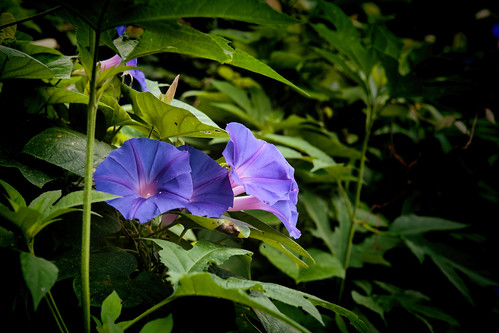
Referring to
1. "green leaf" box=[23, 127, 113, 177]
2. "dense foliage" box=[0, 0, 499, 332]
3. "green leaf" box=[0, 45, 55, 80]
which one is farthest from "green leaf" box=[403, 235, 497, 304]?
"green leaf" box=[0, 45, 55, 80]

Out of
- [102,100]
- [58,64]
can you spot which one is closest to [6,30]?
[58,64]

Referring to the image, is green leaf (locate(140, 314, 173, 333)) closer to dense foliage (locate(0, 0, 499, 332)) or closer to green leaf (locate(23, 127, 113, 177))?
dense foliage (locate(0, 0, 499, 332))

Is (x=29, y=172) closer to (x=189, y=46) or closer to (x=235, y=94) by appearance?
(x=189, y=46)

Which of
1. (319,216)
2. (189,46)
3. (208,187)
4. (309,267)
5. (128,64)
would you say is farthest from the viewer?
(319,216)

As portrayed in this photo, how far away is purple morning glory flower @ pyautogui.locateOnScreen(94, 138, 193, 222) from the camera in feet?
1.95

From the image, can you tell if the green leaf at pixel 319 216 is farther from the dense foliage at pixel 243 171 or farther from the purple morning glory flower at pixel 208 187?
the purple morning glory flower at pixel 208 187

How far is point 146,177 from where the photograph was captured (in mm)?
689

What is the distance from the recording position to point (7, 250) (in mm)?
499

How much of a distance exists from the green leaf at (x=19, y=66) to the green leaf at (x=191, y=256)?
0.41 metres

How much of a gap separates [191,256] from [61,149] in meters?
0.30

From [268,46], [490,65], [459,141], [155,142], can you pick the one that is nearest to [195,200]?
[155,142]

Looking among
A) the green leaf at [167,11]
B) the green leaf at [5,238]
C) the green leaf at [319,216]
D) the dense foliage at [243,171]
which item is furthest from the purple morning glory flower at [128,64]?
the green leaf at [319,216]

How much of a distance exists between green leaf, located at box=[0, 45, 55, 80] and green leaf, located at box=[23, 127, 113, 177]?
120mm

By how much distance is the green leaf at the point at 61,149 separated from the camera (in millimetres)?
616
